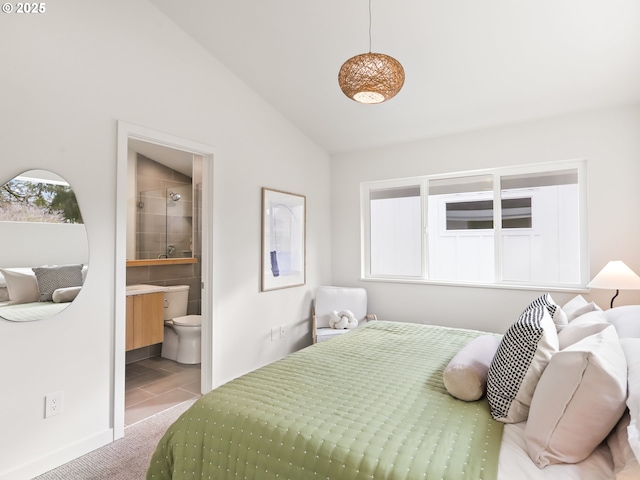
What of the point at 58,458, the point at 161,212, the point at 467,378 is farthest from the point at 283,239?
the point at 467,378

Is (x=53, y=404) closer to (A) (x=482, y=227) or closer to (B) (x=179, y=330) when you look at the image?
(B) (x=179, y=330)

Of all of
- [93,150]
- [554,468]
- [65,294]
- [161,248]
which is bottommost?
[554,468]

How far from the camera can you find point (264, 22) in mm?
2693

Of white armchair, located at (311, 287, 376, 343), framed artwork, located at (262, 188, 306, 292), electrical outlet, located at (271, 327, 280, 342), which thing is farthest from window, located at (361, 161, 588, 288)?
electrical outlet, located at (271, 327, 280, 342)

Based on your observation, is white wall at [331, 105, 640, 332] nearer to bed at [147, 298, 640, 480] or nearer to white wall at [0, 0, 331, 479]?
white wall at [0, 0, 331, 479]

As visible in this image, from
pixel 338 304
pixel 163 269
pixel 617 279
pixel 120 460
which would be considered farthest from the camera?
pixel 163 269

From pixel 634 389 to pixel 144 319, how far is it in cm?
365

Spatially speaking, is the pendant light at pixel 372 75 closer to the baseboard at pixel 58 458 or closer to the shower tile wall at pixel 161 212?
the baseboard at pixel 58 458

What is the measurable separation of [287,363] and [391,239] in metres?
2.58

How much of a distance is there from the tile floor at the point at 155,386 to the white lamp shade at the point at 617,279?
3.35 m

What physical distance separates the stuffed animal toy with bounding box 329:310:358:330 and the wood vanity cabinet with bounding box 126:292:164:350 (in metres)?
1.78

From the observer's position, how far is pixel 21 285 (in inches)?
78.9

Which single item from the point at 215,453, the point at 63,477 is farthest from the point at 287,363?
the point at 63,477

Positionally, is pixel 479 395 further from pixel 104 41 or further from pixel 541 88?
pixel 104 41
